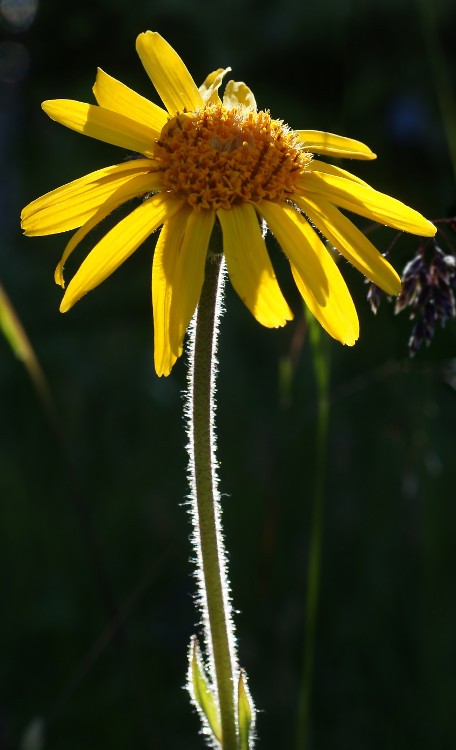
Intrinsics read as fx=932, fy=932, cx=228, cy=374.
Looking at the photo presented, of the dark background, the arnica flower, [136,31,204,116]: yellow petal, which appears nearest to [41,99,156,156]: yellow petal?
the arnica flower

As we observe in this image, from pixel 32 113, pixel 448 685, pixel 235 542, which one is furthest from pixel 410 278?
pixel 32 113

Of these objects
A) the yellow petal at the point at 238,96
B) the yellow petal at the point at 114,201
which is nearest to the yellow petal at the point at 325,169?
the yellow petal at the point at 238,96

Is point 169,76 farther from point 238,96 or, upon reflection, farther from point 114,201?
point 114,201

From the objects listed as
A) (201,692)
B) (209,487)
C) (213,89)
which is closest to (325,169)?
(213,89)

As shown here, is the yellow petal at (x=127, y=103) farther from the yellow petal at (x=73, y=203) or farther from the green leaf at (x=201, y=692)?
the green leaf at (x=201, y=692)

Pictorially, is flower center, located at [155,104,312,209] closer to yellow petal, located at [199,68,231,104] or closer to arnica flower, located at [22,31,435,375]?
arnica flower, located at [22,31,435,375]

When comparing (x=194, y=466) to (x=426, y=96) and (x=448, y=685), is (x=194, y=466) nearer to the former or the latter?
(x=448, y=685)
